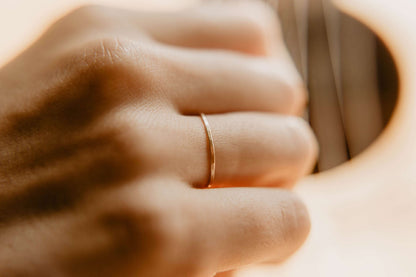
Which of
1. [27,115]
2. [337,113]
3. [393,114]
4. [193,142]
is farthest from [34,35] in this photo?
[393,114]

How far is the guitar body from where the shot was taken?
1.86 ft

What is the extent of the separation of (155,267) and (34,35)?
2.18 feet

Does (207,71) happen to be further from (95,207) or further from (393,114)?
(393,114)

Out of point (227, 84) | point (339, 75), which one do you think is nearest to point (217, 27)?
point (227, 84)

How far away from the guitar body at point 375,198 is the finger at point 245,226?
9cm

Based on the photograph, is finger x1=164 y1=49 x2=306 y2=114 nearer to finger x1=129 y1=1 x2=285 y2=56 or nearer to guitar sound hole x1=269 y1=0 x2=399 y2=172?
finger x1=129 y1=1 x2=285 y2=56

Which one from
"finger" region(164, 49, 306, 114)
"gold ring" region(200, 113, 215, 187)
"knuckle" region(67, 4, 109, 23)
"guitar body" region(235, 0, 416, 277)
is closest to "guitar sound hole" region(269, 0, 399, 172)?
"guitar body" region(235, 0, 416, 277)

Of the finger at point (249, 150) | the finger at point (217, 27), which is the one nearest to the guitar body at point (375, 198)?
the finger at point (249, 150)

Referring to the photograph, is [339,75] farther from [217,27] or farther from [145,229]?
[145,229]

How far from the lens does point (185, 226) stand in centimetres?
41

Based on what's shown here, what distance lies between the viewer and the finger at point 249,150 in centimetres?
46

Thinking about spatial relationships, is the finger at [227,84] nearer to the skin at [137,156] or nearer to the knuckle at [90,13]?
the skin at [137,156]

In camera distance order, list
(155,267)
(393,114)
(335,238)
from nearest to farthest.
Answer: (155,267) < (335,238) < (393,114)

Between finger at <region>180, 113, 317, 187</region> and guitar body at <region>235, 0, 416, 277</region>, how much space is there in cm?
13
